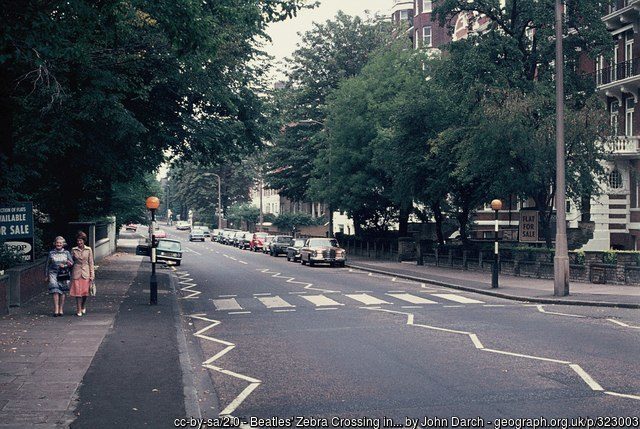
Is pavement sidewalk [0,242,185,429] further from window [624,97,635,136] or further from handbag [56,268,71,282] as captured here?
window [624,97,635,136]

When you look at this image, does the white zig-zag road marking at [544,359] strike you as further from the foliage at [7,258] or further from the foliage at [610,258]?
the foliage at [610,258]

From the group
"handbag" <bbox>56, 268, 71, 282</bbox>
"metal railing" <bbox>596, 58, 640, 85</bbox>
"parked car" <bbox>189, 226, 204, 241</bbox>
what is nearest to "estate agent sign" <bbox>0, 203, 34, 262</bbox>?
"handbag" <bbox>56, 268, 71, 282</bbox>

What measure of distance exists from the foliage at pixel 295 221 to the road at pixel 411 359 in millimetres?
64695

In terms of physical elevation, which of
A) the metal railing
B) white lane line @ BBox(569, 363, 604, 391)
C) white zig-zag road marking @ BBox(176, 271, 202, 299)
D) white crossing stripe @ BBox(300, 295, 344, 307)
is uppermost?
the metal railing

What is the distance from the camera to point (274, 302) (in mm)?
23406

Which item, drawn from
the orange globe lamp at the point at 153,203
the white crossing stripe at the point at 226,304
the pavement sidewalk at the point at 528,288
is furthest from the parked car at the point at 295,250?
the orange globe lamp at the point at 153,203

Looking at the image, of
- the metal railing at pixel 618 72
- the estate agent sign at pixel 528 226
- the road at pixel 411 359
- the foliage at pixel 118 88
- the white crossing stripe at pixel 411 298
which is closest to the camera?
the road at pixel 411 359

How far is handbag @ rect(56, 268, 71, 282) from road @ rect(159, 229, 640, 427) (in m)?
3.09

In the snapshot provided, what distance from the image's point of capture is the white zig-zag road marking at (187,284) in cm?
2653

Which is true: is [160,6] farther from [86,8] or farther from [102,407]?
[102,407]

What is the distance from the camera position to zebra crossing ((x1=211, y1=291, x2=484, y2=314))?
871 inches

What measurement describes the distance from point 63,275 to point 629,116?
112ft

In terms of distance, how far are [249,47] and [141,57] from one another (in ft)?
18.4

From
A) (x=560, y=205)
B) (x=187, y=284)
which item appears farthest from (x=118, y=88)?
(x=560, y=205)
